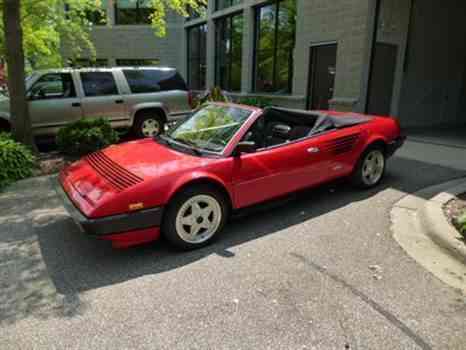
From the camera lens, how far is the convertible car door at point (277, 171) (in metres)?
3.99

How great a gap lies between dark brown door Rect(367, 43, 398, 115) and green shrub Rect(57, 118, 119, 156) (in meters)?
7.45

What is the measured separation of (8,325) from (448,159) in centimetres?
770

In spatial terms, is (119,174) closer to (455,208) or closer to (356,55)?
(455,208)

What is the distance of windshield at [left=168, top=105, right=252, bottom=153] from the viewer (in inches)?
163

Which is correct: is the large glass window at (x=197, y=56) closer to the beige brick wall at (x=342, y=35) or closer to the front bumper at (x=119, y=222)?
the beige brick wall at (x=342, y=35)

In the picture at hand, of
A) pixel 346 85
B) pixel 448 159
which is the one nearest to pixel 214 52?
pixel 346 85

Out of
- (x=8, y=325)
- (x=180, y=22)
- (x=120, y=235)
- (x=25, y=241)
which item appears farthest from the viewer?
(x=180, y=22)

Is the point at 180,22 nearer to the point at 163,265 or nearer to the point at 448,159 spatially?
the point at 448,159

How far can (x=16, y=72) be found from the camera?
22.9ft

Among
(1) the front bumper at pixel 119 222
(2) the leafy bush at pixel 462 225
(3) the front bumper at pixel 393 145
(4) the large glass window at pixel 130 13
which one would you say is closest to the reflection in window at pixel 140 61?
(4) the large glass window at pixel 130 13

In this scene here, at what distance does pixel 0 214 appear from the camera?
15.6 feet

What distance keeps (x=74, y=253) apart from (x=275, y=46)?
39.8ft

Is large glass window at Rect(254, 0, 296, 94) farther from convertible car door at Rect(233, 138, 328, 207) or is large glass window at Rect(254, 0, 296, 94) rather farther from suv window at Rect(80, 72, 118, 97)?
convertible car door at Rect(233, 138, 328, 207)

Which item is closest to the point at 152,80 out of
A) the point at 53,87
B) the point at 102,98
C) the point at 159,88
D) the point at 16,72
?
the point at 159,88
